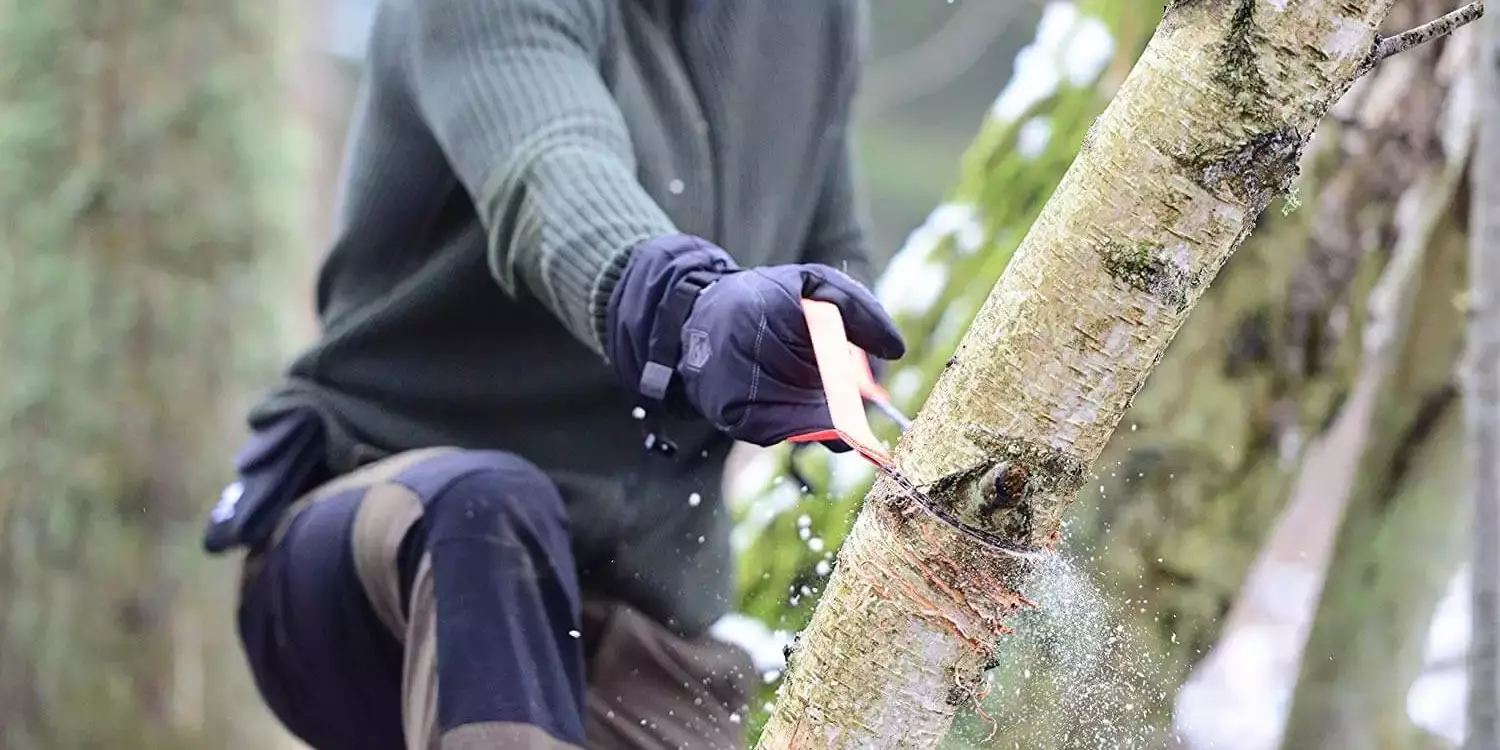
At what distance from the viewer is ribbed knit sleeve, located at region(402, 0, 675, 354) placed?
967mm

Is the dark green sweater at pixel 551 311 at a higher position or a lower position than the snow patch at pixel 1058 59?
lower

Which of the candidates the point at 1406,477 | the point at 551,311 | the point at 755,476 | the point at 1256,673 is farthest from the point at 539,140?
the point at 1256,673

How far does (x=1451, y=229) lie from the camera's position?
1757mm

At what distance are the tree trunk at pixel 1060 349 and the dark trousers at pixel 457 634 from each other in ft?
1.02

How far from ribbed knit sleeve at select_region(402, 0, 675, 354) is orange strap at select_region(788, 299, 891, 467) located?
0.19m

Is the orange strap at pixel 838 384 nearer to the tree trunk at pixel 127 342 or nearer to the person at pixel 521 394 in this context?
the person at pixel 521 394

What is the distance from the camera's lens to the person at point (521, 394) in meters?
1.00

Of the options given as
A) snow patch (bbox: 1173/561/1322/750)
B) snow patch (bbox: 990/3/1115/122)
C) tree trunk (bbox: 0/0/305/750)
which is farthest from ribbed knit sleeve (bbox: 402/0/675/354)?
tree trunk (bbox: 0/0/305/750)

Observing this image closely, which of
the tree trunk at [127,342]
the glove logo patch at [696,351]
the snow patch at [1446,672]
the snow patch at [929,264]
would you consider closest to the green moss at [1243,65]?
the glove logo patch at [696,351]

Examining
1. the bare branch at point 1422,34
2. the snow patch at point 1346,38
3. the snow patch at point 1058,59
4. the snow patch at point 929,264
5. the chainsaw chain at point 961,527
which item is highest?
the bare branch at point 1422,34

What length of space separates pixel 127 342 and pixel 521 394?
4.42 feet

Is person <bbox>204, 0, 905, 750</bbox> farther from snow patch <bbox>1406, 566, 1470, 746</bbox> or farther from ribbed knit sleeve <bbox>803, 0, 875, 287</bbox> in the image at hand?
snow patch <bbox>1406, 566, 1470, 746</bbox>

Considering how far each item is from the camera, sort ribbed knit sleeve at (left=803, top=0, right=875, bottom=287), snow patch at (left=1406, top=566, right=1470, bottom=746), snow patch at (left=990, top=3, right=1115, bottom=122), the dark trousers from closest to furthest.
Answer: the dark trousers < ribbed knit sleeve at (left=803, top=0, right=875, bottom=287) < snow patch at (left=990, top=3, right=1115, bottom=122) < snow patch at (left=1406, top=566, right=1470, bottom=746)

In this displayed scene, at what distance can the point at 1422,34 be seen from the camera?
67cm
